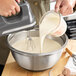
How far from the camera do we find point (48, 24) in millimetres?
1289

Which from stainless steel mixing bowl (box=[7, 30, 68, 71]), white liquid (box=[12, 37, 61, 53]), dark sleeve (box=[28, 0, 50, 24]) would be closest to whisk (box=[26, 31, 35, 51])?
white liquid (box=[12, 37, 61, 53])

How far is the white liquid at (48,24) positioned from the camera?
1.25m

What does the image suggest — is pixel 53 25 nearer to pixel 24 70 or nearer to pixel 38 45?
pixel 38 45

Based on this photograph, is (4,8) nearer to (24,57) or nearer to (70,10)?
(24,57)

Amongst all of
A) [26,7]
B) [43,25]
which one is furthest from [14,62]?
[26,7]

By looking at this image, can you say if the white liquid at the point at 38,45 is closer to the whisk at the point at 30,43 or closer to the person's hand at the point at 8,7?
the whisk at the point at 30,43

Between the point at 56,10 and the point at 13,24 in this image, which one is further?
the point at 56,10

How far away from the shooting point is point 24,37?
1.45 metres

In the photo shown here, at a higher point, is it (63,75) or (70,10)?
Answer: (70,10)

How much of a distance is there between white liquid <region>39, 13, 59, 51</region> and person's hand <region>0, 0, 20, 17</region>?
27cm

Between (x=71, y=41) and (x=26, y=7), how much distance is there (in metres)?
0.61

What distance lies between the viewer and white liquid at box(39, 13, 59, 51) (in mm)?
1252

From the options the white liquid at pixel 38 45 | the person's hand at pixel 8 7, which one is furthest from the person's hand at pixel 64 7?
the person's hand at pixel 8 7

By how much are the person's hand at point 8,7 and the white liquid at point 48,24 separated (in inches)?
10.5
